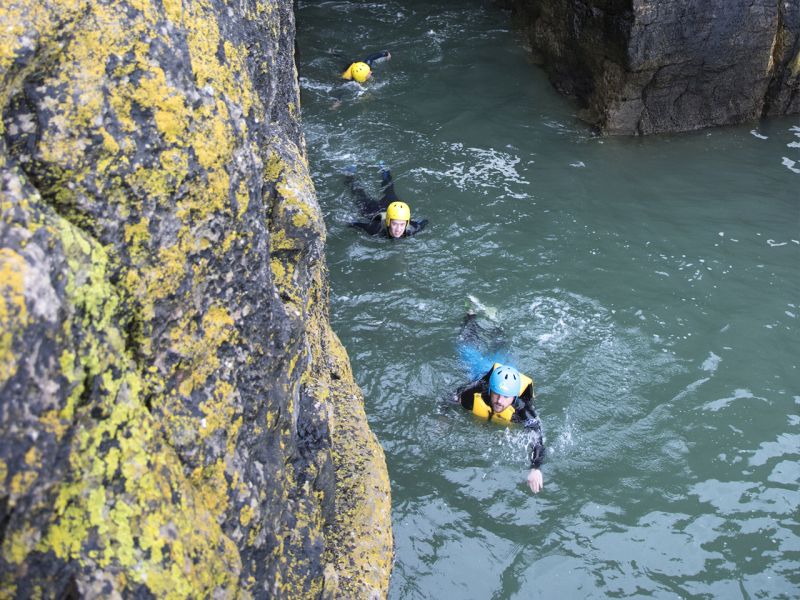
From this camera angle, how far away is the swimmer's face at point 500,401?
285 inches

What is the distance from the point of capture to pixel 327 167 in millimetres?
11742

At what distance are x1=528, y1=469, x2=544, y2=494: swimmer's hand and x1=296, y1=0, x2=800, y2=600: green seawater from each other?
11 centimetres

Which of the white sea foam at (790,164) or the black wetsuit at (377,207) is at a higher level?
the white sea foam at (790,164)

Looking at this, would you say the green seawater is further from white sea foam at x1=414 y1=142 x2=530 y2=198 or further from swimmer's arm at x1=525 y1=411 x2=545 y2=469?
swimmer's arm at x1=525 y1=411 x2=545 y2=469

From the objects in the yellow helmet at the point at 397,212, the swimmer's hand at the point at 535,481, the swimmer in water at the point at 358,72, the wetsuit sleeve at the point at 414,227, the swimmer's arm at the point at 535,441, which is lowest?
the swimmer's hand at the point at 535,481

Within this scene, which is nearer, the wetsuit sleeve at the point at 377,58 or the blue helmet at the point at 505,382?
the blue helmet at the point at 505,382

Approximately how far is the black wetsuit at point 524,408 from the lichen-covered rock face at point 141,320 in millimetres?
3824

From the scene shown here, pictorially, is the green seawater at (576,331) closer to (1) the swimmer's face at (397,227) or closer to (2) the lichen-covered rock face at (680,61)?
(1) the swimmer's face at (397,227)

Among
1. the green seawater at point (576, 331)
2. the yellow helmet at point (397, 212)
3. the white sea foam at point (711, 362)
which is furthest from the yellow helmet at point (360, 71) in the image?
the white sea foam at point (711, 362)

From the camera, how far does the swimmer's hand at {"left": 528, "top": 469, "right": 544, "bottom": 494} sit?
22.6ft

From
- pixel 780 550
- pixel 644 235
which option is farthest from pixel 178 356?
pixel 644 235

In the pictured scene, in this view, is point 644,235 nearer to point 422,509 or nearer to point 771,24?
point 771,24

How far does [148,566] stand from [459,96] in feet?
41.9

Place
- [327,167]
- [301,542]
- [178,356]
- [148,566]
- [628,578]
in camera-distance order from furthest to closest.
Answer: [327,167], [628,578], [301,542], [178,356], [148,566]
